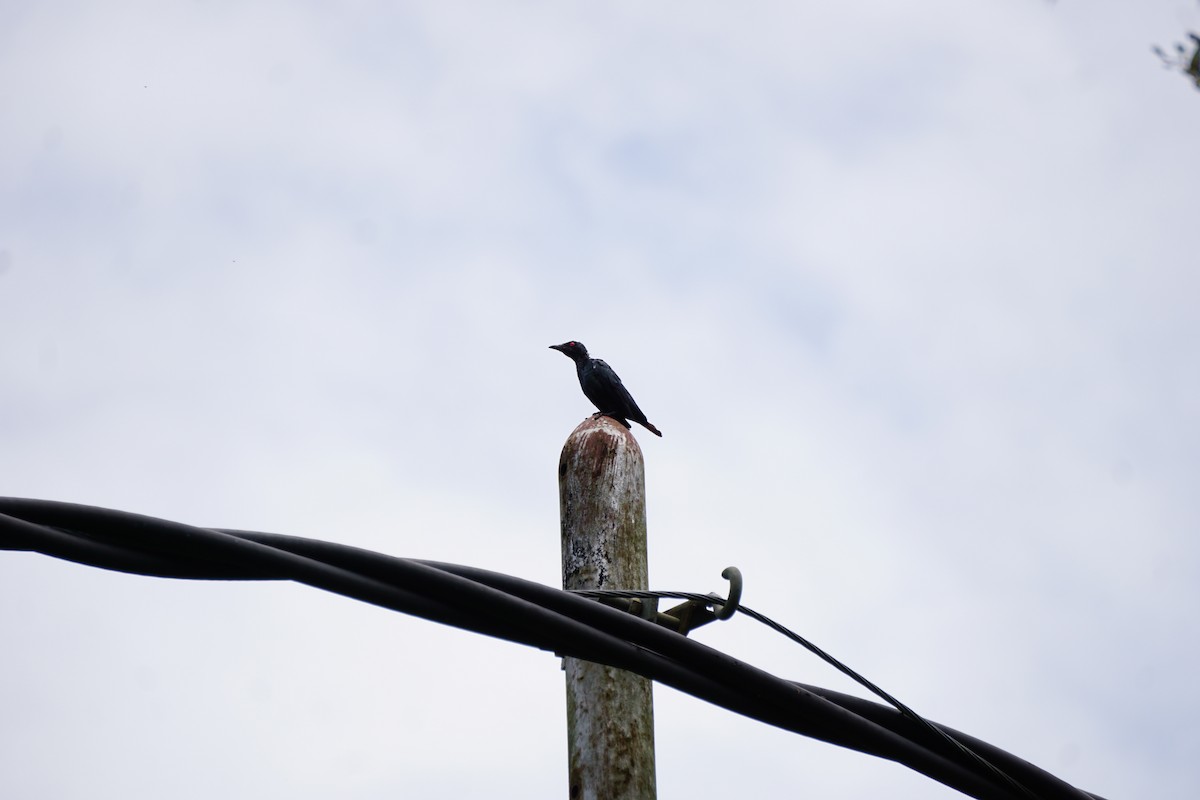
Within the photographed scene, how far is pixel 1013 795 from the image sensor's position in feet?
11.0

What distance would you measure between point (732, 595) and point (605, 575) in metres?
0.37

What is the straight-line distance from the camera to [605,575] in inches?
139

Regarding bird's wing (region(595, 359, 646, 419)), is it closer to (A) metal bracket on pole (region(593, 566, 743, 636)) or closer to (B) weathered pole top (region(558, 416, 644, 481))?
(B) weathered pole top (region(558, 416, 644, 481))

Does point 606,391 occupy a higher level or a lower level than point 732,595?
higher

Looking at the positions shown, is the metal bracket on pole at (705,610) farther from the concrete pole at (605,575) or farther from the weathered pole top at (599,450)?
the weathered pole top at (599,450)

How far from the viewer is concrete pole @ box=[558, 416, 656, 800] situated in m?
3.33

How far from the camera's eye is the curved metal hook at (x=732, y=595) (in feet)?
11.1

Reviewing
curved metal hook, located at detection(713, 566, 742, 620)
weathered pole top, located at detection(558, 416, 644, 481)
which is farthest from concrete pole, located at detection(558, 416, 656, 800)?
curved metal hook, located at detection(713, 566, 742, 620)

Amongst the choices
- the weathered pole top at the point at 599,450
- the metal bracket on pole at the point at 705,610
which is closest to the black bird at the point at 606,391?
A: the weathered pole top at the point at 599,450

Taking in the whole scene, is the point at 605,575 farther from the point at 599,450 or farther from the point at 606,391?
the point at 606,391

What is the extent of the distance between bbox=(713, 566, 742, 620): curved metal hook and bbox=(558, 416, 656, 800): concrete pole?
28 centimetres

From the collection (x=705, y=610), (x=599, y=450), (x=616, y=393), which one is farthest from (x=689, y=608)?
(x=616, y=393)

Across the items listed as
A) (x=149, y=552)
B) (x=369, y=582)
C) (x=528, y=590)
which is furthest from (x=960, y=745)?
(x=149, y=552)

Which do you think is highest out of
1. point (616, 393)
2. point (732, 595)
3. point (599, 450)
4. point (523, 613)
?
point (616, 393)
